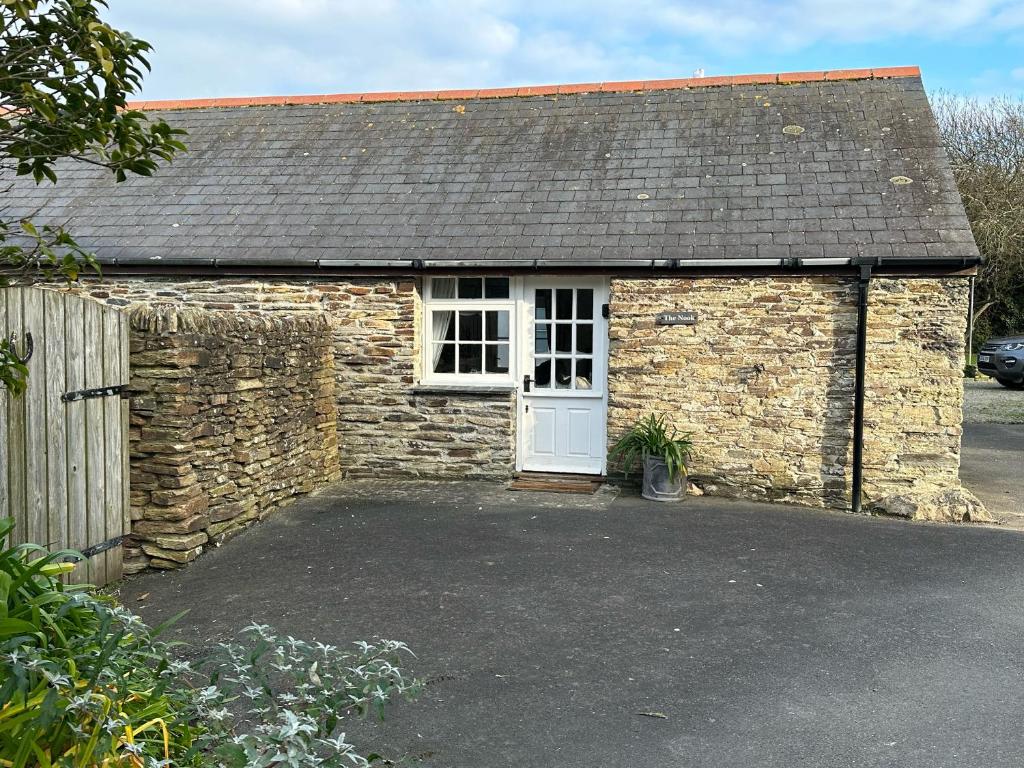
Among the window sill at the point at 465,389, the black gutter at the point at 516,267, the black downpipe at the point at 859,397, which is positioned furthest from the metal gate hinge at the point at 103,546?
the black downpipe at the point at 859,397

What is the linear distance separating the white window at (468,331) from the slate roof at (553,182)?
643 millimetres

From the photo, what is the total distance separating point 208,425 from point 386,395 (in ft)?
11.2

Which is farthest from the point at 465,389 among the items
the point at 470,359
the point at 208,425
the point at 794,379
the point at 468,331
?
the point at 794,379

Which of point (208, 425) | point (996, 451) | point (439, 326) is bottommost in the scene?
point (996, 451)

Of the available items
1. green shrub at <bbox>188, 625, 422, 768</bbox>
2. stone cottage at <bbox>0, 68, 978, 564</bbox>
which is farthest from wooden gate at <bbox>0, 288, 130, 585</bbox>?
green shrub at <bbox>188, 625, 422, 768</bbox>

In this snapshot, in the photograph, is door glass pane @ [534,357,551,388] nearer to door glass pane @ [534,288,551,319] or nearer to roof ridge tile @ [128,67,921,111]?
door glass pane @ [534,288,551,319]

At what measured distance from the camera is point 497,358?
11062 mm

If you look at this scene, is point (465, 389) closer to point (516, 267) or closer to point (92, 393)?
point (516, 267)

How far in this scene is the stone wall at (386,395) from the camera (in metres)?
10.7

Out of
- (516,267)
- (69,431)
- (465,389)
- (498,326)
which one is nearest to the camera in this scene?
(69,431)

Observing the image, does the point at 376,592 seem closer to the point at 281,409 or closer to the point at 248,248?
the point at 281,409

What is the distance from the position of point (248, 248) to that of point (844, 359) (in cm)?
717

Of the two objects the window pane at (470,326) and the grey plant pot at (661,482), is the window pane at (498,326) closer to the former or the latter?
the window pane at (470,326)

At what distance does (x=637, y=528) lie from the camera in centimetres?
865
